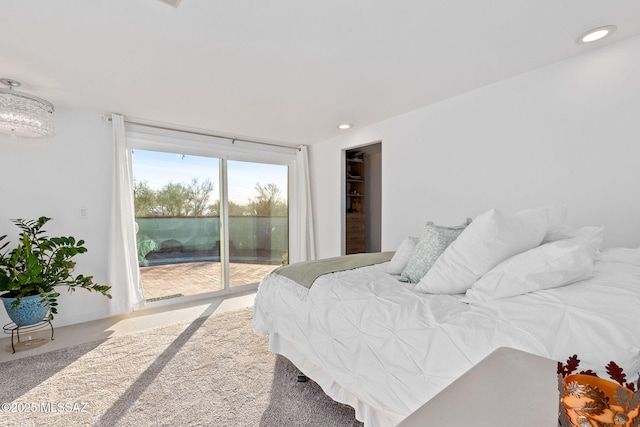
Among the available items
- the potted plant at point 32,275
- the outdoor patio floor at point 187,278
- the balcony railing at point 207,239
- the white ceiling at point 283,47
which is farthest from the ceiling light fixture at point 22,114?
the outdoor patio floor at point 187,278

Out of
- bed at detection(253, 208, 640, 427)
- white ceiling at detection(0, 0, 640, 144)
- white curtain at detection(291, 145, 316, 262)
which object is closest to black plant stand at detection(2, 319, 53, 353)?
white ceiling at detection(0, 0, 640, 144)

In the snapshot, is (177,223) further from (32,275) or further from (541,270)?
(541,270)

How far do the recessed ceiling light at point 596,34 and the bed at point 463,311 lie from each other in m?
Result: 1.26

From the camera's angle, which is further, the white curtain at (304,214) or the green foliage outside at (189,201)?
the white curtain at (304,214)

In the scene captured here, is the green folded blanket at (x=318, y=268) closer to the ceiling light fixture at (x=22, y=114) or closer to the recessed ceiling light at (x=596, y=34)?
the recessed ceiling light at (x=596, y=34)

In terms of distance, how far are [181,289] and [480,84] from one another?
168 inches

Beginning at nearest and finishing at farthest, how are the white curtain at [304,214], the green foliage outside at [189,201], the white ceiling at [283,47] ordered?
1. the white ceiling at [283,47]
2. the green foliage outside at [189,201]
3. the white curtain at [304,214]

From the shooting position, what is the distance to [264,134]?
411 cm

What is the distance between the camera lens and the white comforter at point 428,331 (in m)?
0.95

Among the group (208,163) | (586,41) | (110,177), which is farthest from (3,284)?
(586,41)

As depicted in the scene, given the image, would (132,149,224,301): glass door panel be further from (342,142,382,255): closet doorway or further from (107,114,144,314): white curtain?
(342,142,382,255): closet doorway

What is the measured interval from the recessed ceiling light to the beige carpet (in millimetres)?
2821

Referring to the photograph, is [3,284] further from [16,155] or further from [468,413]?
[468,413]

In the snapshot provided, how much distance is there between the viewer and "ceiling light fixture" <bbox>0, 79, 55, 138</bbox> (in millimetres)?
2309
